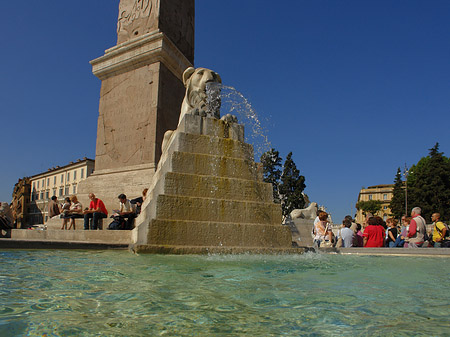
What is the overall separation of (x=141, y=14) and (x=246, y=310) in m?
12.1

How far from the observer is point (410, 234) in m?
7.55

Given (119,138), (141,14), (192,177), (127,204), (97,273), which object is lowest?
(97,273)

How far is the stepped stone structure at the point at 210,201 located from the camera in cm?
548

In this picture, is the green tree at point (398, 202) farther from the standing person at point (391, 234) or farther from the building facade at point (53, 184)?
the building facade at point (53, 184)

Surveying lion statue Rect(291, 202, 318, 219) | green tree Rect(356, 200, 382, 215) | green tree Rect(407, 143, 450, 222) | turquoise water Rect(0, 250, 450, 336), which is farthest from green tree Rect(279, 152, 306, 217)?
green tree Rect(356, 200, 382, 215)

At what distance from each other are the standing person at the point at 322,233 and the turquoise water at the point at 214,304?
479 cm

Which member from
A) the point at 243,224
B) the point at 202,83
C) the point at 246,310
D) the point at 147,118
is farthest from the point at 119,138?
the point at 246,310

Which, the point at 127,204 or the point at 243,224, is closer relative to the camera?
the point at 243,224

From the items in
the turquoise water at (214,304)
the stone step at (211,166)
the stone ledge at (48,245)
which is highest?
the stone step at (211,166)

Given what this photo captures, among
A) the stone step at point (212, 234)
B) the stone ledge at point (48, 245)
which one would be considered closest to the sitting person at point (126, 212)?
the stone ledge at point (48, 245)

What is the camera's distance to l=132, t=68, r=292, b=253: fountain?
549 centimetres

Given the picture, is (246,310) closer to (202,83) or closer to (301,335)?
(301,335)

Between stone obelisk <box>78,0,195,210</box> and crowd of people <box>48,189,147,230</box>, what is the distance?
3.52 feet

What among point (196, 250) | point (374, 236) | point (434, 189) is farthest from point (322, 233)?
point (434, 189)
